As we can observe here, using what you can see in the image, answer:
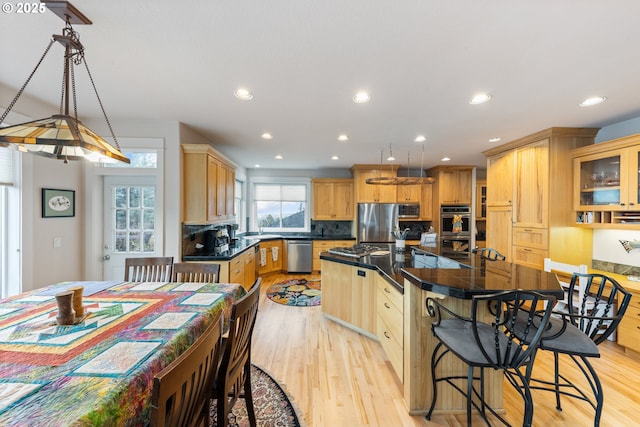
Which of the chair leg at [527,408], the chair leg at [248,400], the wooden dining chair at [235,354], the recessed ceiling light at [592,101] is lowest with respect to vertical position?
the chair leg at [248,400]

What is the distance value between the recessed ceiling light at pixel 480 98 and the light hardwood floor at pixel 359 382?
255 centimetres

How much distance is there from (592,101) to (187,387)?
3.89 meters

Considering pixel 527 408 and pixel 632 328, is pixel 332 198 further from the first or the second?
pixel 527 408

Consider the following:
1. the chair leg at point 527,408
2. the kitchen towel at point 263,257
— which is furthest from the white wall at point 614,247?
the kitchen towel at point 263,257

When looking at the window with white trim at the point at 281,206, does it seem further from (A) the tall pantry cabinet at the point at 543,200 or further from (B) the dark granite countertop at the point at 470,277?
(A) the tall pantry cabinet at the point at 543,200

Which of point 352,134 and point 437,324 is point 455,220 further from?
point 437,324

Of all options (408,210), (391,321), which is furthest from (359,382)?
(408,210)

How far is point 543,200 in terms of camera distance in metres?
3.44

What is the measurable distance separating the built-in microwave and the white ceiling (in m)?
2.77

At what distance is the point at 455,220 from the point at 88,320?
20.0ft

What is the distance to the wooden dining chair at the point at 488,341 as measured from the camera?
132cm

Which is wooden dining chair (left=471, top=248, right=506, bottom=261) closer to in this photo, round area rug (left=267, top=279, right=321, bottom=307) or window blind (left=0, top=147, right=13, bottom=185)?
round area rug (left=267, top=279, right=321, bottom=307)

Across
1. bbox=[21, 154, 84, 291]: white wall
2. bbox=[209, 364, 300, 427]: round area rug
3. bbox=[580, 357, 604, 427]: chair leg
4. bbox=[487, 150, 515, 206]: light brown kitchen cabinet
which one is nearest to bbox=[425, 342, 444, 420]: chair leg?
bbox=[580, 357, 604, 427]: chair leg

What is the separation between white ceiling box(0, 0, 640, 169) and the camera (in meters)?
1.45
